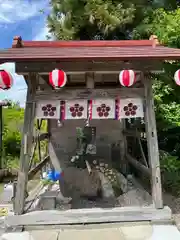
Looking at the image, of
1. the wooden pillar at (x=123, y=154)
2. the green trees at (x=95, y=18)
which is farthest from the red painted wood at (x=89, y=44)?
the green trees at (x=95, y=18)

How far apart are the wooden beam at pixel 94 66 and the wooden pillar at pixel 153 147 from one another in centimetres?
30

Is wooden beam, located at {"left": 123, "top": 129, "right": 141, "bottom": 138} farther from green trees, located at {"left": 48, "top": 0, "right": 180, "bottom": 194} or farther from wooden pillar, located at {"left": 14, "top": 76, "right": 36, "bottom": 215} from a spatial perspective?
wooden pillar, located at {"left": 14, "top": 76, "right": 36, "bottom": 215}

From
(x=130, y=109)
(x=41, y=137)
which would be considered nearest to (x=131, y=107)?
(x=130, y=109)

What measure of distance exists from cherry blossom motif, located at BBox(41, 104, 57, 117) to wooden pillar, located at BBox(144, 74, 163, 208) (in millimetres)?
1792

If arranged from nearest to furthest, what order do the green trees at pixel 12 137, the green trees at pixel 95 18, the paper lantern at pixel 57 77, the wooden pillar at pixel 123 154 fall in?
1. the paper lantern at pixel 57 77
2. the wooden pillar at pixel 123 154
3. the green trees at pixel 12 137
4. the green trees at pixel 95 18

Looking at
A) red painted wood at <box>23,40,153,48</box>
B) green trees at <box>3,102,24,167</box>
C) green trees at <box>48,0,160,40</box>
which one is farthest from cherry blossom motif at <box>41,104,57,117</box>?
green trees at <box>48,0,160,40</box>

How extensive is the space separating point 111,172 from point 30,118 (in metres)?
2.81

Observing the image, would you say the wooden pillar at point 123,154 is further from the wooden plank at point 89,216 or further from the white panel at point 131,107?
the wooden plank at point 89,216

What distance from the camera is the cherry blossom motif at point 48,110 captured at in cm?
517

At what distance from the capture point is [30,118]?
16.7ft

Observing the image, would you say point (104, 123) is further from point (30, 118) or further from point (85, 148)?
point (30, 118)

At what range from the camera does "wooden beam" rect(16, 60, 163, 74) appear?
4.93m

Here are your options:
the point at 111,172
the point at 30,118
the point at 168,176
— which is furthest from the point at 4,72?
the point at 168,176

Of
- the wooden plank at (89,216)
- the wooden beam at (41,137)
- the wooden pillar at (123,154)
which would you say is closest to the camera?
the wooden plank at (89,216)
